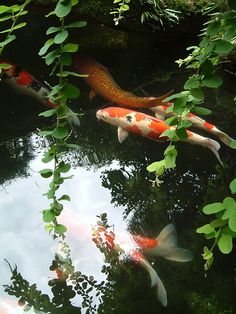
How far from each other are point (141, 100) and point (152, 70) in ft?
2.84

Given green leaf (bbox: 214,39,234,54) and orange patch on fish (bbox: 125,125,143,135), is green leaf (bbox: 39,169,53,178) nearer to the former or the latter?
green leaf (bbox: 214,39,234,54)

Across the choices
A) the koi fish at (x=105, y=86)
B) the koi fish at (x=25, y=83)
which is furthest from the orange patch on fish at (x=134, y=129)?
the koi fish at (x=25, y=83)

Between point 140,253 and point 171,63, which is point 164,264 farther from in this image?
point 171,63

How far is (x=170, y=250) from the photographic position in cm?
223

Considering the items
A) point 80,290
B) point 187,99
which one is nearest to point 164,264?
point 80,290

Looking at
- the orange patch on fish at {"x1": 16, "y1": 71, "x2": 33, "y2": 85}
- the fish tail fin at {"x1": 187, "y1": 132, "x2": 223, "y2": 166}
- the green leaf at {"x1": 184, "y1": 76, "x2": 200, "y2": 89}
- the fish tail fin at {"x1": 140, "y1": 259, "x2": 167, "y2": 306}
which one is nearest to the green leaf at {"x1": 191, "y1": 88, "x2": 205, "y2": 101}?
the green leaf at {"x1": 184, "y1": 76, "x2": 200, "y2": 89}

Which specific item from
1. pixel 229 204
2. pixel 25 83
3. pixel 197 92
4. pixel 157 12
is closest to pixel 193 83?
pixel 197 92

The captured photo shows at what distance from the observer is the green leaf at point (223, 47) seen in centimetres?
90

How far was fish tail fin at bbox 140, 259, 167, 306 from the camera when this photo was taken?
198cm

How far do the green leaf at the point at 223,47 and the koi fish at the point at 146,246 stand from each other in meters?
1.42

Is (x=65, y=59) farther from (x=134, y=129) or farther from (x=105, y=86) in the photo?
(x=105, y=86)

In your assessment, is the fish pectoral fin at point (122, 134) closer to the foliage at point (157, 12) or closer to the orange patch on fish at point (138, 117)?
the orange patch on fish at point (138, 117)

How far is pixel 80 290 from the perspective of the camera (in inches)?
82.1

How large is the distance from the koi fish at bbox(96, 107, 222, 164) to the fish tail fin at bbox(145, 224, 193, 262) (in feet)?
2.89
